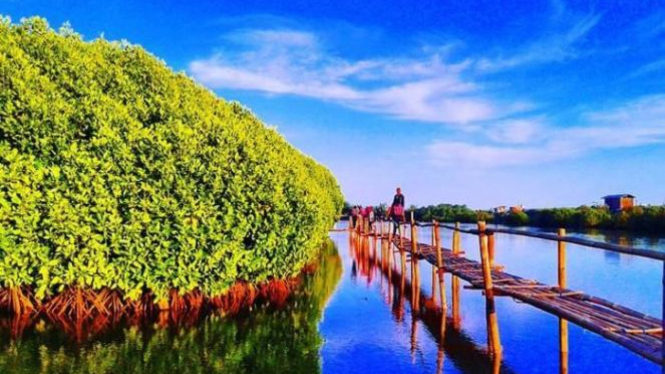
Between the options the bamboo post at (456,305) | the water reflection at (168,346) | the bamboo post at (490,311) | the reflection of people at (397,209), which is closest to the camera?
the water reflection at (168,346)

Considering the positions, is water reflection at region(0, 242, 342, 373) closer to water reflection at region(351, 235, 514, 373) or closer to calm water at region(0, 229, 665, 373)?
calm water at region(0, 229, 665, 373)

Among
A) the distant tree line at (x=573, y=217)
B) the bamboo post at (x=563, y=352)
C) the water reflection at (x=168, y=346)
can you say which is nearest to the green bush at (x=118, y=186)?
the water reflection at (x=168, y=346)

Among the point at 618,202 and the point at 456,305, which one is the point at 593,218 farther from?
the point at 456,305

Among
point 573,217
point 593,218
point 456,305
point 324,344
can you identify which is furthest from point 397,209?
point 573,217

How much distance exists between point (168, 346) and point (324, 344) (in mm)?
2202

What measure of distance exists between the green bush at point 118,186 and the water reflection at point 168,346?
2.07 feet

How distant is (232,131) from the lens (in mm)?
10461

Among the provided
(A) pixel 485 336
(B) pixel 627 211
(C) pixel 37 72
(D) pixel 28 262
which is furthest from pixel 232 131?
(B) pixel 627 211

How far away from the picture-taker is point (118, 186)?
347 inches

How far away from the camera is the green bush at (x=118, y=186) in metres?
8.48

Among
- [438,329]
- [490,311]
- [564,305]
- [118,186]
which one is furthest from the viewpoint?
[438,329]

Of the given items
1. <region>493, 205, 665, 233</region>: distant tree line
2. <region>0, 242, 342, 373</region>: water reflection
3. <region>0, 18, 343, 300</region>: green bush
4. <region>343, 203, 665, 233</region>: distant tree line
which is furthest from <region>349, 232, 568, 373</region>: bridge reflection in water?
<region>493, 205, 665, 233</region>: distant tree line

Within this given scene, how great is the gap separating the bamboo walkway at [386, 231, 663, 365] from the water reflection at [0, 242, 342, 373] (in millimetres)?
2779

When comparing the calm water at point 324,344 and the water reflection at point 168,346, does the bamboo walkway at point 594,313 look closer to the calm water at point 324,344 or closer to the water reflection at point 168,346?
the calm water at point 324,344
